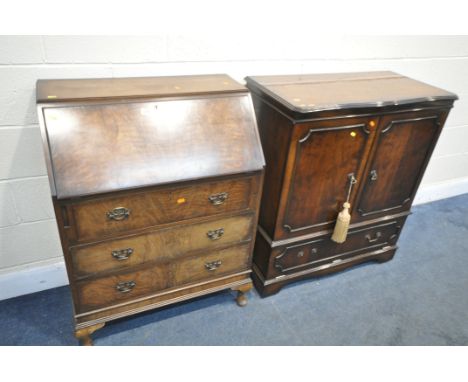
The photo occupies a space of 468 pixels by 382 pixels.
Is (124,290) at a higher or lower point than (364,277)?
higher

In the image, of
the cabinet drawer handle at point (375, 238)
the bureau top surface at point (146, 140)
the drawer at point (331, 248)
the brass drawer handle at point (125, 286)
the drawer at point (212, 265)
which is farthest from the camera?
the cabinet drawer handle at point (375, 238)

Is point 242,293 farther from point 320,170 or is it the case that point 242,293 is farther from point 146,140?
point 146,140

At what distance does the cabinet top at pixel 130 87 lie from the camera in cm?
148

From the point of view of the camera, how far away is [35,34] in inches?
62.2

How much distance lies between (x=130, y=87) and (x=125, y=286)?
93cm

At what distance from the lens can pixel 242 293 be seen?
211 centimetres

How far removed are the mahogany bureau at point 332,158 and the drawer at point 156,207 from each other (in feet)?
1.04

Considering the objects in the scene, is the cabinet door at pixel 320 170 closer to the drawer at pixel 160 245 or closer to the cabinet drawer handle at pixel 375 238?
the drawer at pixel 160 245

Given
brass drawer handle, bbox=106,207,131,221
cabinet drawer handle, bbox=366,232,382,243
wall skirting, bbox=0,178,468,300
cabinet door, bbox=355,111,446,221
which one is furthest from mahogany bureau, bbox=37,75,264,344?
cabinet drawer handle, bbox=366,232,382,243

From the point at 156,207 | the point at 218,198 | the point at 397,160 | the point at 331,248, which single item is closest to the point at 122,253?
the point at 156,207

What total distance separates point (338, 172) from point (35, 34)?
1.61m

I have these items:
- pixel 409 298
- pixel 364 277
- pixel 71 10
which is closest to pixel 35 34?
pixel 71 10

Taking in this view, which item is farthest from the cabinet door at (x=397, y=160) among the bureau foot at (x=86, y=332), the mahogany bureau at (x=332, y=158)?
the bureau foot at (x=86, y=332)

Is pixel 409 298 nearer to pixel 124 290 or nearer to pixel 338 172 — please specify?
pixel 338 172
